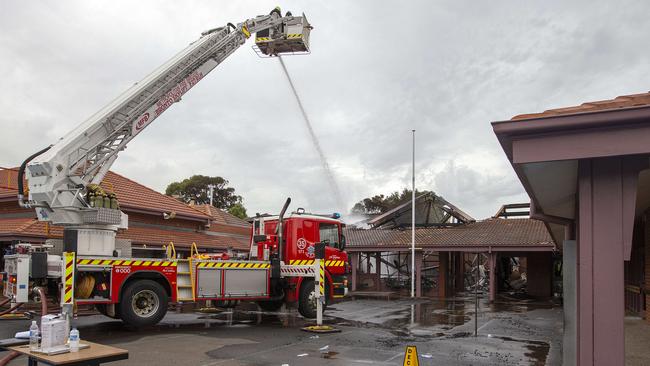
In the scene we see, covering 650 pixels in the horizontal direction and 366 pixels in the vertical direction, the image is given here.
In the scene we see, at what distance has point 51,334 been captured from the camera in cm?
495

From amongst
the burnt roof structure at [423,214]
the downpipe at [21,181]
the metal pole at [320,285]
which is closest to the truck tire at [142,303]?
the downpipe at [21,181]

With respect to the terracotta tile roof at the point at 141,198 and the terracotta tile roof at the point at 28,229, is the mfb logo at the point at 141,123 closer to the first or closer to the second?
the terracotta tile roof at the point at 28,229

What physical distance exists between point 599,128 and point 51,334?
521cm

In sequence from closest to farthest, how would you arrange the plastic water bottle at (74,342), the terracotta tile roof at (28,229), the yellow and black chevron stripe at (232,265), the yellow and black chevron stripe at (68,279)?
the plastic water bottle at (74,342) < the yellow and black chevron stripe at (68,279) < the yellow and black chevron stripe at (232,265) < the terracotta tile roof at (28,229)

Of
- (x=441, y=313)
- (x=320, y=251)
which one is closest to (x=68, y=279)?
(x=320, y=251)

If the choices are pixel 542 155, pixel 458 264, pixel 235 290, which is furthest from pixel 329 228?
pixel 458 264

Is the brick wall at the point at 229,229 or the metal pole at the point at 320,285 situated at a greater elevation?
the brick wall at the point at 229,229

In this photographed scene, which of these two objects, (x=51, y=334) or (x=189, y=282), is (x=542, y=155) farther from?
(x=189, y=282)

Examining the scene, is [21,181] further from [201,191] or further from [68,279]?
[201,191]

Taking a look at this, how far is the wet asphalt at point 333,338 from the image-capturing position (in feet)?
31.6

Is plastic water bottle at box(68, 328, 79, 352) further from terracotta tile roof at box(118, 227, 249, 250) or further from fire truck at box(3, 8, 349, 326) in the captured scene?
terracotta tile roof at box(118, 227, 249, 250)

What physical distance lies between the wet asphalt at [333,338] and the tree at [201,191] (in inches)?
1974

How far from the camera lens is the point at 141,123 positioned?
45.7 ft

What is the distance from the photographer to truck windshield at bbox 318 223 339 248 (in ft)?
53.1
